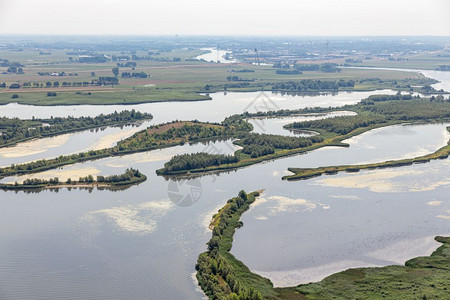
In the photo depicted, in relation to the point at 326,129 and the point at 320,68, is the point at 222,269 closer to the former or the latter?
the point at 326,129

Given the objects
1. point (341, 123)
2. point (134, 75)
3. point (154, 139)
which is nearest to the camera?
point (154, 139)

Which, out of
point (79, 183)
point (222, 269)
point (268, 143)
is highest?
point (268, 143)

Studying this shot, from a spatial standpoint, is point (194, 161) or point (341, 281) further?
point (194, 161)

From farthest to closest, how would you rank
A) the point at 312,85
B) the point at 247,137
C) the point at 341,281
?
the point at 312,85, the point at 247,137, the point at 341,281

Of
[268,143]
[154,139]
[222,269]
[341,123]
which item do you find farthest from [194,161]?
[341,123]

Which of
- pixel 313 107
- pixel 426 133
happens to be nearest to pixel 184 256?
pixel 426 133

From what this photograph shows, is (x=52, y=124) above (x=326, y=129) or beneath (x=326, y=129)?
beneath

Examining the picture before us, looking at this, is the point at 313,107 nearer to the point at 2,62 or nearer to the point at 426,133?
the point at 426,133

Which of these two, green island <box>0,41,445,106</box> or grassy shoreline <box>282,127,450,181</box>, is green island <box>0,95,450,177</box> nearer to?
grassy shoreline <box>282,127,450,181</box>
